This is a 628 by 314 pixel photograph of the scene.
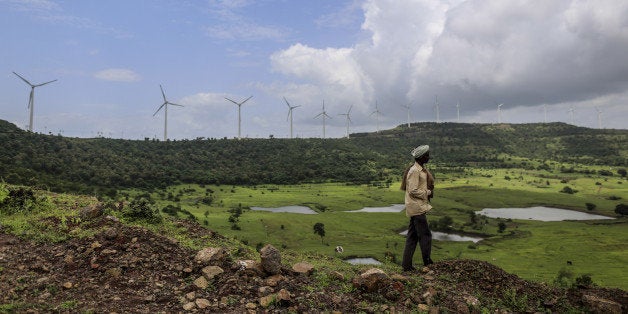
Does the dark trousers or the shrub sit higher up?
the shrub

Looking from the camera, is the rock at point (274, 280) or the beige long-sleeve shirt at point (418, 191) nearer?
the rock at point (274, 280)

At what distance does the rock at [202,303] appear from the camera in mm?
8204

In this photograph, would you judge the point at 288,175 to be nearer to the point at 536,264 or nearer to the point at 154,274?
the point at 536,264

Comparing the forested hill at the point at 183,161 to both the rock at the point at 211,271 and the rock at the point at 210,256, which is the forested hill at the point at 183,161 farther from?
the rock at the point at 211,271

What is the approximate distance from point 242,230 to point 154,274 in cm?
5098

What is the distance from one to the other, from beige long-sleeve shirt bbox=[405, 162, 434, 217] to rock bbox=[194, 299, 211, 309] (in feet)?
19.9

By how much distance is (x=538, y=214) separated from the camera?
10344 centimetres

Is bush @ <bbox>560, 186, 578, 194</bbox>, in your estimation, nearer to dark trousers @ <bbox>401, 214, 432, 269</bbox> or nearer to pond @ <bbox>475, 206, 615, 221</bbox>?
pond @ <bbox>475, 206, 615, 221</bbox>

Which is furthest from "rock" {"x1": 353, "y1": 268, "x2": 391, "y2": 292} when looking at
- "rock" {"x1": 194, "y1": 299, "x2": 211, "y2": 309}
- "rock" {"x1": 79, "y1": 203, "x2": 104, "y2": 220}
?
"rock" {"x1": 79, "y1": 203, "x2": 104, "y2": 220}

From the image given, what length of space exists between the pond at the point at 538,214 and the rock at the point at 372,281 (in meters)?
98.0

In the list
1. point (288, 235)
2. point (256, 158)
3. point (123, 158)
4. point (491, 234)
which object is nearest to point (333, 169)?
point (256, 158)

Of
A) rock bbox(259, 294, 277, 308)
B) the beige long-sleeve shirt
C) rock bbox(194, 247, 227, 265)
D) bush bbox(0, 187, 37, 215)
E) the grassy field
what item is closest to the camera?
rock bbox(259, 294, 277, 308)

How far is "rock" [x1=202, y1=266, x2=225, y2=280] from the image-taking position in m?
9.35

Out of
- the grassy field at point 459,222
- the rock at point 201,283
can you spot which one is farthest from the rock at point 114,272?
the grassy field at point 459,222
